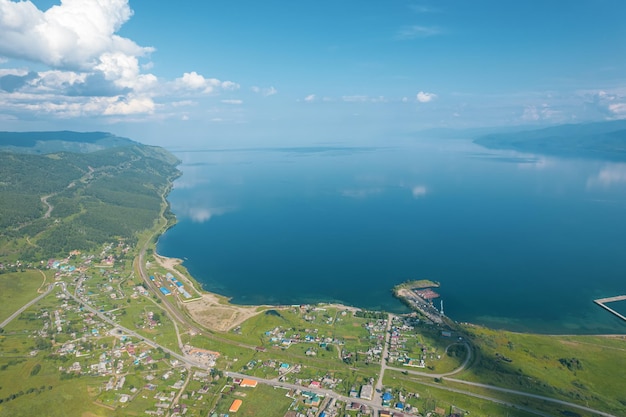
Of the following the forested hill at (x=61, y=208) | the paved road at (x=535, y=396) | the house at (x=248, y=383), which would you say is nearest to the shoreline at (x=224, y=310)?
the house at (x=248, y=383)

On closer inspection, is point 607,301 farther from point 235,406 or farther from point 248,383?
point 235,406

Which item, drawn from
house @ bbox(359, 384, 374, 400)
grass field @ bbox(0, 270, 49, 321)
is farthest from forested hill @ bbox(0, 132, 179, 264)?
house @ bbox(359, 384, 374, 400)

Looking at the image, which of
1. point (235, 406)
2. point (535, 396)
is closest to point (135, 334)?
point (235, 406)

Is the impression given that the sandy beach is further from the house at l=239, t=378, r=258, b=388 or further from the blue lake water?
the house at l=239, t=378, r=258, b=388

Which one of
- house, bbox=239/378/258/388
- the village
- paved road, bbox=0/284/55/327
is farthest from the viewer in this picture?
paved road, bbox=0/284/55/327

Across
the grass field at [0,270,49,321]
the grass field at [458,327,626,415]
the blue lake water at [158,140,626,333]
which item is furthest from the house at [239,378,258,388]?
the grass field at [0,270,49,321]

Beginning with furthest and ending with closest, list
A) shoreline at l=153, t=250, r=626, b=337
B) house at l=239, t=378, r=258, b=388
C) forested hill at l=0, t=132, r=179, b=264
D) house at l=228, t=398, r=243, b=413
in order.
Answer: forested hill at l=0, t=132, r=179, b=264, shoreline at l=153, t=250, r=626, b=337, house at l=239, t=378, r=258, b=388, house at l=228, t=398, r=243, b=413

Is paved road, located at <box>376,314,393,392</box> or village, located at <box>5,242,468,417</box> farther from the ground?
village, located at <box>5,242,468,417</box>

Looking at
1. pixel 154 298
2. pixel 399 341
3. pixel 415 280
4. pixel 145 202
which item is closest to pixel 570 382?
pixel 399 341

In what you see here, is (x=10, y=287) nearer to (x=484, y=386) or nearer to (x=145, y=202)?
(x=145, y=202)

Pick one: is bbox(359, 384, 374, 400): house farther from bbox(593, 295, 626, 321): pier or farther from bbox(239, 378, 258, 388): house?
bbox(593, 295, 626, 321): pier

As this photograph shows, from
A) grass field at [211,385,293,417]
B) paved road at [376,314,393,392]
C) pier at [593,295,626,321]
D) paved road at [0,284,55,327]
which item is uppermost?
paved road at [0,284,55,327]

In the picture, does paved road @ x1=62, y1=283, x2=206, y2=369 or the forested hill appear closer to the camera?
paved road @ x1=62, y1=283, x2=206, y2=369
